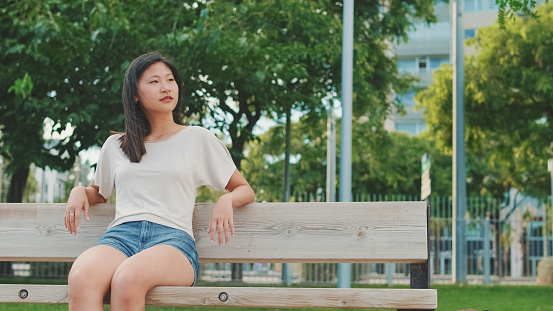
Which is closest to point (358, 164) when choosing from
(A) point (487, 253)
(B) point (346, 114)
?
(A) point (487, 253)

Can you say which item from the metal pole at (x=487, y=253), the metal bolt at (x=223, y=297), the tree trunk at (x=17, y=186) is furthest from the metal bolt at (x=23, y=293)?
the metal pole at (x=487, y=253)

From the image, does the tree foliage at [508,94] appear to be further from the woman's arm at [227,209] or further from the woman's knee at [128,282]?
the woman's knee at [128,282]

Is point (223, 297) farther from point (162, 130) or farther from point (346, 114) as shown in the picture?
point (346, 114)

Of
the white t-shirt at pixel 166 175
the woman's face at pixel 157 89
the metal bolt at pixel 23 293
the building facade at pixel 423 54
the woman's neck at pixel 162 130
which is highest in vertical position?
the building facade at pixel 423 54

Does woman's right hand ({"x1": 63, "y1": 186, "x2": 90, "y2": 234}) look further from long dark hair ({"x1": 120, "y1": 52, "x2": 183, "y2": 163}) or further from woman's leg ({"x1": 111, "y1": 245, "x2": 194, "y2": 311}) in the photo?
woman's leg ({"x1": 111, "y1": 245, "x2": 194, "y2": 311})

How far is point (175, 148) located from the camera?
3701 mm

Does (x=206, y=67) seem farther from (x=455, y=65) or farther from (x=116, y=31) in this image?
(x=455, y=65)

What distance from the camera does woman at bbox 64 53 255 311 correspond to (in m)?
3.20

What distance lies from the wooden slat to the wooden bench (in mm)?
333

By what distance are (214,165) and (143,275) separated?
29.4 inches

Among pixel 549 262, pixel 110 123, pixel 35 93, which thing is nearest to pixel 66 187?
pixel 35 93

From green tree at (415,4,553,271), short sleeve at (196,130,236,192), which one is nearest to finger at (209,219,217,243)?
short sleeve at (196,130,236,192)

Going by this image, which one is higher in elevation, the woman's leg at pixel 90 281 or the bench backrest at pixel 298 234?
the bench backrest at pixel 298 234

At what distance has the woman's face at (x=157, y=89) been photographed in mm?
3785
